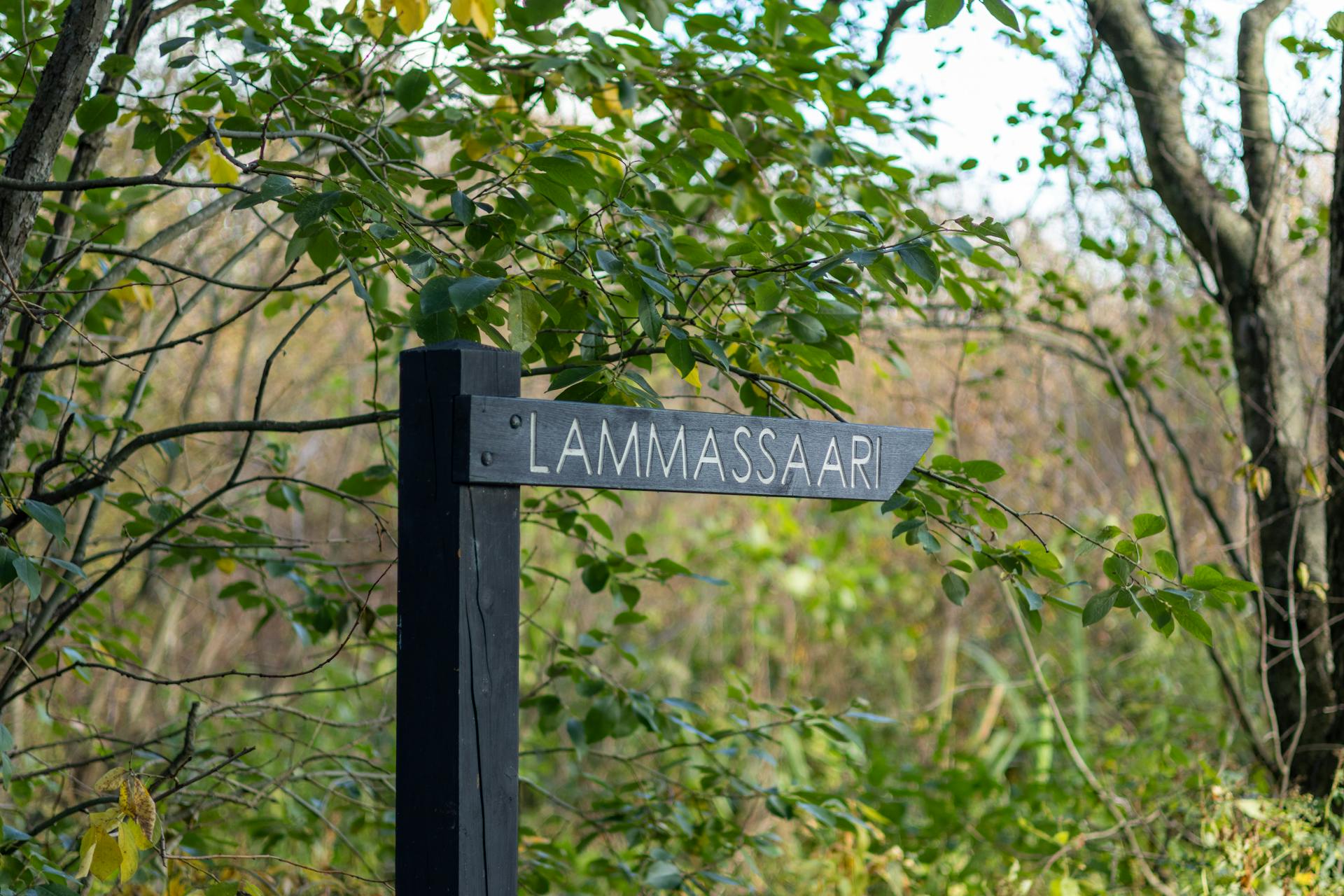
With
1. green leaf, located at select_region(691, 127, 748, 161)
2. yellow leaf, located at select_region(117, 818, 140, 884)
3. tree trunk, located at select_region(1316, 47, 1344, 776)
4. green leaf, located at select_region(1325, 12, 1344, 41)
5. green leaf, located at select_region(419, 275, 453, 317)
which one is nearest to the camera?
yellow leaf, located at select_region(117, 818, 140, 884)

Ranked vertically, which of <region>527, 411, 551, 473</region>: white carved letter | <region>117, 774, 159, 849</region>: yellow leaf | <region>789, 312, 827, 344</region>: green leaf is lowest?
<region>117, 774, 159, 849</region>: yellow leaf

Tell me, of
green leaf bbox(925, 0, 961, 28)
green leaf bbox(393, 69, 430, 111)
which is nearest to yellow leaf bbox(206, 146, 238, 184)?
green leaf bbox(393, 69, 430, 111)

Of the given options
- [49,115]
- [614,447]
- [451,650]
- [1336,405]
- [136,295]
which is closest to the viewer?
[451,650]

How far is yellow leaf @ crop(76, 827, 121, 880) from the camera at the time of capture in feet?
4.10

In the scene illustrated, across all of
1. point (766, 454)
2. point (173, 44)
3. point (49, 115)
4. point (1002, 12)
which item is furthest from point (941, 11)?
point (49, 115)

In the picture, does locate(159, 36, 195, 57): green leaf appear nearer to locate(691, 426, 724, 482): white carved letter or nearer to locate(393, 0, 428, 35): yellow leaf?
locate(393, 0, 428, 35): yellow leaf

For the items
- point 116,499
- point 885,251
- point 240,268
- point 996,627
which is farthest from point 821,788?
point 885,251

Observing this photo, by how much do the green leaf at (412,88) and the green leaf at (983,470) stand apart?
3.20 ft

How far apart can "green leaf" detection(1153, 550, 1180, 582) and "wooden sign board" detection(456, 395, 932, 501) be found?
0.33 metres

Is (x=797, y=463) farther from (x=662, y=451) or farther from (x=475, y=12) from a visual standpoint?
(x=475, y=12)

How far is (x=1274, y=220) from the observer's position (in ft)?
9.79

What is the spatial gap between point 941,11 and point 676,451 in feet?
1.89

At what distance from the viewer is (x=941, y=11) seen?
1.31m

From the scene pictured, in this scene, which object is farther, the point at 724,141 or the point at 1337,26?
the point at 1337,26
